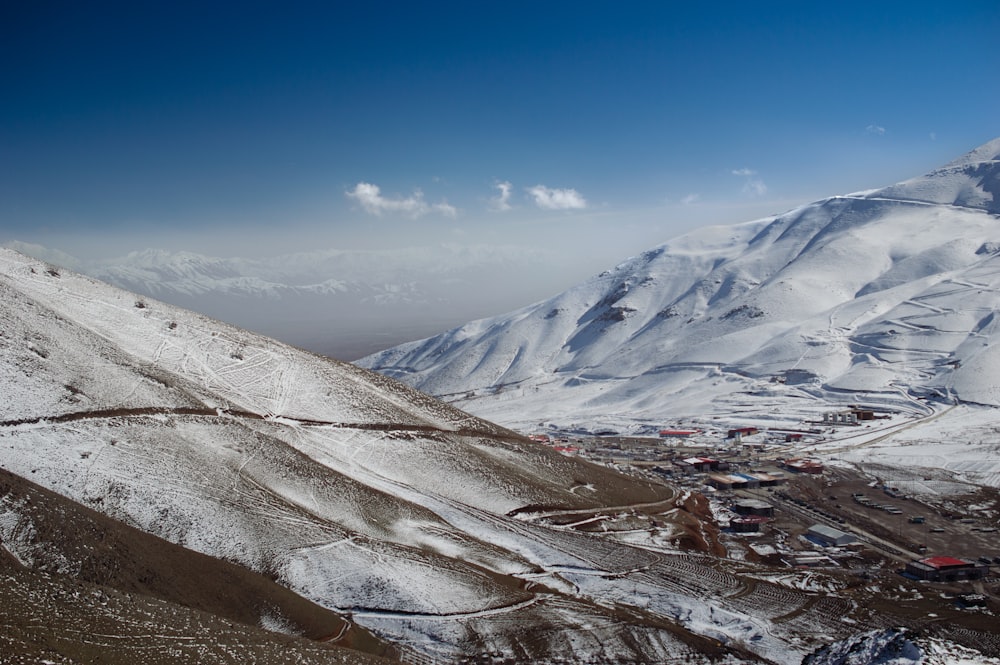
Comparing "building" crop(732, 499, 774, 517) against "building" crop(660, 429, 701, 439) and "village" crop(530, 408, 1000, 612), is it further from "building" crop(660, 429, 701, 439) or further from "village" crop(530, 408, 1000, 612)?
"building" crop(660, 429, 701, 439)

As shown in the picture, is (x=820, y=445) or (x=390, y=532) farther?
(x=820, y=445)

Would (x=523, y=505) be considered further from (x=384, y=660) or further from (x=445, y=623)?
(x=384, y=660)

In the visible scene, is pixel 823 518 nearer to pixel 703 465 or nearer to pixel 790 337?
A: pixel 703 465

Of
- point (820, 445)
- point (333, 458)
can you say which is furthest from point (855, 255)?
point (333, 458)

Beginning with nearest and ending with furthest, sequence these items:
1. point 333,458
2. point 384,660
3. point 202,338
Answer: point 384,660, point 333,458, point 202,338

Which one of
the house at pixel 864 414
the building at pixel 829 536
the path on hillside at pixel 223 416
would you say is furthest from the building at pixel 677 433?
the path on hillside at pixel 223 416
